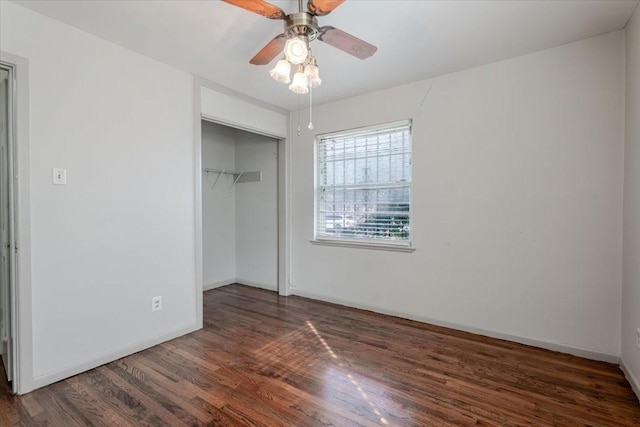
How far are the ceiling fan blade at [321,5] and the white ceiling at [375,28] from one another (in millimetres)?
392

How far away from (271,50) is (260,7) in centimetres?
39

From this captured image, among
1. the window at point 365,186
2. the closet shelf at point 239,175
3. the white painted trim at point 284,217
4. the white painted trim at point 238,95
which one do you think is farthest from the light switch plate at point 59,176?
the window at point 365,186

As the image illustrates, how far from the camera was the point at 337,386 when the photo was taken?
2143mm

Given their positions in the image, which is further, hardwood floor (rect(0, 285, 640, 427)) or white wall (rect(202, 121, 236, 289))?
white wall (rect(202, 121, 236, 289))

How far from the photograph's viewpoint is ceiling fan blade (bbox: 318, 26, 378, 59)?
6.05 feet

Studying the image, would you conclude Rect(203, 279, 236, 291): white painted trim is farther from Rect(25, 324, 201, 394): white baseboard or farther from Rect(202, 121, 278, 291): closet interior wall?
Rect(25, 324, 201, 394): white baseboard

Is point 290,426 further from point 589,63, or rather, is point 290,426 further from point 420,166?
point 589,63

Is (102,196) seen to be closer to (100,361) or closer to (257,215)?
(100,361)

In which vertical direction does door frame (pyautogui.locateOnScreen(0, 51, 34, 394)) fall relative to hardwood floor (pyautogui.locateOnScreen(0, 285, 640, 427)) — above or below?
above

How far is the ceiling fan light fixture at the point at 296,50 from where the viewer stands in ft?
5.52

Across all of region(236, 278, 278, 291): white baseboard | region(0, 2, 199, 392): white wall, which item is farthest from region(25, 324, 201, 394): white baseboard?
region(236, 278, 278, 291): white baseboard

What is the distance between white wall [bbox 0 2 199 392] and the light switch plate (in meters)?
0.03

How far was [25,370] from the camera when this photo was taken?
2.07 meters

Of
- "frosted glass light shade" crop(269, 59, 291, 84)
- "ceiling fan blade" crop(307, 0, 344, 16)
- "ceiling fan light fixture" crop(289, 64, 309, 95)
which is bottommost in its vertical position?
"ceiling fan light fixture" crop(289, 64, 309, 95)
